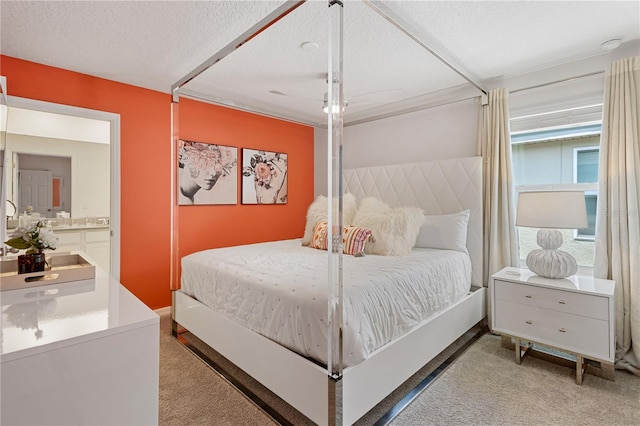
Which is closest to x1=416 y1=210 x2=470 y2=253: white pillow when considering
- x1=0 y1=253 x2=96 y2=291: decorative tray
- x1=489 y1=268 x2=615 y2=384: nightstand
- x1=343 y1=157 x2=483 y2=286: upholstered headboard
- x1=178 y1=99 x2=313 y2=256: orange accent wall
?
x1=343 y1=157 x2=483 y2=286: upholstered headboard

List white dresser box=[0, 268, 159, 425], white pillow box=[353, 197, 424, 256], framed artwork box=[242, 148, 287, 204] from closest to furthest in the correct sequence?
white dresser box=[0, 268, 159, 425], white pillow box=[353, 197, 424, 256], framed artwork box=[242, 148, 287, 204]

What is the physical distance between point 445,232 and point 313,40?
1.90 m

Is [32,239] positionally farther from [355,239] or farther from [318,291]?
[355,239]

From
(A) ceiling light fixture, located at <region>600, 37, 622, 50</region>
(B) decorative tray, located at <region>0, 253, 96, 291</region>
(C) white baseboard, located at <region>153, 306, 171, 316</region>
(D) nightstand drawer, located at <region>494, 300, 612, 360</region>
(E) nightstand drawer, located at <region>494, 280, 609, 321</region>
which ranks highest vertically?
(A) ceiling light fixture, located at <region>600, 37, 622, 50</region>

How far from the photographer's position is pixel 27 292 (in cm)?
127

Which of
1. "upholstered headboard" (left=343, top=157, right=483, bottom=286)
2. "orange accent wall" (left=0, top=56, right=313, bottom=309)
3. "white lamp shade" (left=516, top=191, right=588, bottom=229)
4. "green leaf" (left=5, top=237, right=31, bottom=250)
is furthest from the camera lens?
"orange accent wall" (left=0, top=56, right=313, bottom=309)

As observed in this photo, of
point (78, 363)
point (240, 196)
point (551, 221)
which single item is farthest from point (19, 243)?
point (551, 221)

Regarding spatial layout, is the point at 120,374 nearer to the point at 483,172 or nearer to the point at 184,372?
the point at 184,372

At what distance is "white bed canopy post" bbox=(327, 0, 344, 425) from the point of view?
145cm

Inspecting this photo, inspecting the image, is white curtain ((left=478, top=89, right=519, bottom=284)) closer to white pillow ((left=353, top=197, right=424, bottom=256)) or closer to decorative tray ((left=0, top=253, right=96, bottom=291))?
white pillow ((left=353, top=197, right=424, bottom=256))

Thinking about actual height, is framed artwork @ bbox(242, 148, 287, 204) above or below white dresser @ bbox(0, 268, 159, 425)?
above

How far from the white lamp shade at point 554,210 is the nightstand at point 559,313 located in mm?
440

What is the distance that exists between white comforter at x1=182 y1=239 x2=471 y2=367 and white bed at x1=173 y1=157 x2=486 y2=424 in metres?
0.05

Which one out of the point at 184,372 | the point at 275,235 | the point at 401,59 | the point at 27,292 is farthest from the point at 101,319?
the point at 275,235
